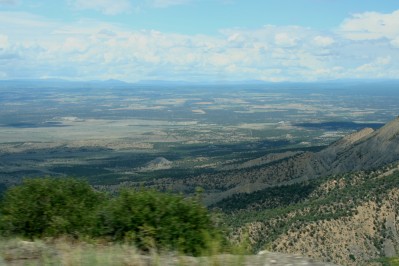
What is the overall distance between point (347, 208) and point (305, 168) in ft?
130

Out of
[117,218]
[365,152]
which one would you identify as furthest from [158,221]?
[365,152]

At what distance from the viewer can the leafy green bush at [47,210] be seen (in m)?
15.1

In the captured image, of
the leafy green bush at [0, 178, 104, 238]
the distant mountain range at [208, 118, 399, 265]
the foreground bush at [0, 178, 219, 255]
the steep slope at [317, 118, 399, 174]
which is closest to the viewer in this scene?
the foreground bush at [0, 178, 219, 255]

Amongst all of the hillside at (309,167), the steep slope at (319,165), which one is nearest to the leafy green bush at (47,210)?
the hillside at (309,167)

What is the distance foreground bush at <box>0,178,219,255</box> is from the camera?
1270 centimetres

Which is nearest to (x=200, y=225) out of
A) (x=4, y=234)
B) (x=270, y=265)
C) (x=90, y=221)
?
(x=90, y=221)

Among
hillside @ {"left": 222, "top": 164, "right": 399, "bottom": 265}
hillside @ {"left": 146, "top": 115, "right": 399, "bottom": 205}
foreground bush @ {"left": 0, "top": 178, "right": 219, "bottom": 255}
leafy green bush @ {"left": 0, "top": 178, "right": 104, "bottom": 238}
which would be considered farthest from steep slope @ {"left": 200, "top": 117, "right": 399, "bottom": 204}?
foreground bush @ {"left": 0, "top": 178, "right": 219, "bottom": 255}

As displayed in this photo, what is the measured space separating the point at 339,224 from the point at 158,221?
3291cm

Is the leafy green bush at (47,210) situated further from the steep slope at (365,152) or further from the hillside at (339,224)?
the steep slope at (365,152)

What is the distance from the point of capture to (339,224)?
142 feet

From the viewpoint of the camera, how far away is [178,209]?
14.0 m

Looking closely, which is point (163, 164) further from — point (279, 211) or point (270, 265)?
point (270, 265)

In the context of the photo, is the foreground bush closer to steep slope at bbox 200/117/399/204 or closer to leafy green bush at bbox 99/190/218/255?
leafy green bush at bbox 99/190/218/255

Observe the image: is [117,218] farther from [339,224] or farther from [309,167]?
[309,167]
